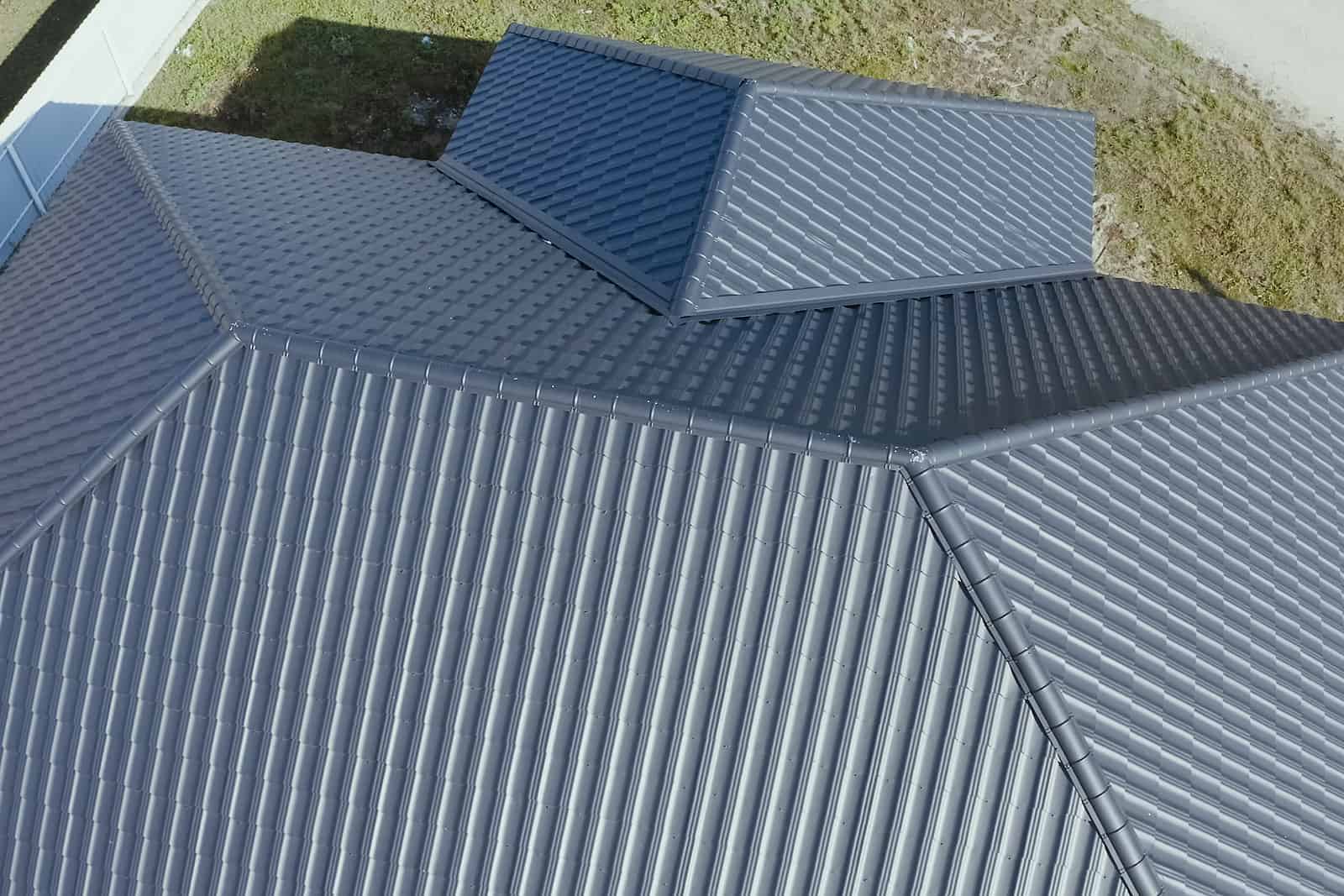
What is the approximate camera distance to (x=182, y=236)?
35.1 feet

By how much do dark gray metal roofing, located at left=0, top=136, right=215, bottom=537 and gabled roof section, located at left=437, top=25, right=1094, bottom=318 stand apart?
4.40 metres

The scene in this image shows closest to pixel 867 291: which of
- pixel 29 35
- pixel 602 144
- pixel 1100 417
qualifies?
pixel 1100 417

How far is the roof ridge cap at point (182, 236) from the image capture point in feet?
29.2

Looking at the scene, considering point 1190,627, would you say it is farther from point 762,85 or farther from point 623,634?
point 762,85

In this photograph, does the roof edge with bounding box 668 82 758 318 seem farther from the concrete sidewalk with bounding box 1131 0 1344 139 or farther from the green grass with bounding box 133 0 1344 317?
the concrete sidewalk with bounding box 1131 0 1344 139

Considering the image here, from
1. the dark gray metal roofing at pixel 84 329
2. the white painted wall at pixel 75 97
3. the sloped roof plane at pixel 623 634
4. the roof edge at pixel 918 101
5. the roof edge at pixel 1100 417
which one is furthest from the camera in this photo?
the white painted wall at pixel 75 97

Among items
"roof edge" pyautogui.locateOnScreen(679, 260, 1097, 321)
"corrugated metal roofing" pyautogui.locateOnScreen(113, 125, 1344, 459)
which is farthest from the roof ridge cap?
"roof edge" pyautogui.locateOnScreen(679, 260, 1097, 321)

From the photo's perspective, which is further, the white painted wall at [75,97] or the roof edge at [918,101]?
the white painted wall at [75,97]

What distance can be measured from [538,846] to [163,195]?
9183 mm

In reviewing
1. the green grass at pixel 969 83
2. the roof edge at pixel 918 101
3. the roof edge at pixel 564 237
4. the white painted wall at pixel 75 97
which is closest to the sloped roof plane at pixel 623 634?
the roof edge at pixel 564 237

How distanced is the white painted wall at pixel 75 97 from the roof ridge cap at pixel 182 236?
14.8 ft

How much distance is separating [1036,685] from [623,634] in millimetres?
3180

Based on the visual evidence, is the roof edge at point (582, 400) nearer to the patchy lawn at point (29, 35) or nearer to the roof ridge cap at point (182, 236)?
the roof ridge cap at point (182, 236)

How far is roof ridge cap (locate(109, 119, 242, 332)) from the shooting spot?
29.2 feet
